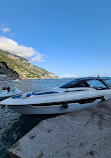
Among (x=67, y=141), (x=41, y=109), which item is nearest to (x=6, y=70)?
(x=41, y=109)

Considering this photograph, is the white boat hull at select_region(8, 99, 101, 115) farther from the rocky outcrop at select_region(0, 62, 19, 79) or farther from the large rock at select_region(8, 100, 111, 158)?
the rocky outcrop at select_region(0, 62, 19, 79)

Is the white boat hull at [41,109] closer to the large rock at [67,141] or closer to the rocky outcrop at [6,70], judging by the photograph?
the large rock at [67,141]

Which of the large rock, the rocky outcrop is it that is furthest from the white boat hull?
the rocky outcrop

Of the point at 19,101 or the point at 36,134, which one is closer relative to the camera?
the point at 36,134

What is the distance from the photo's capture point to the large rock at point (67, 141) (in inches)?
74.4

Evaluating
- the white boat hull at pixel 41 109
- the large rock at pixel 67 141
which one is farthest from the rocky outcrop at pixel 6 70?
the large rock at pixel 67 141

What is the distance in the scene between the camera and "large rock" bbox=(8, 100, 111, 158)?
1.89m

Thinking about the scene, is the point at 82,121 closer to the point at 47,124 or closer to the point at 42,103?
the point at 47,124

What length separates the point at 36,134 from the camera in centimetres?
253

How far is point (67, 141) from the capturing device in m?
2.23

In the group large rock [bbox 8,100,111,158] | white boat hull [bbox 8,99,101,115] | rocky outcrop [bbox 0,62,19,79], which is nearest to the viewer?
large rock [bbox 8,100,111,158]

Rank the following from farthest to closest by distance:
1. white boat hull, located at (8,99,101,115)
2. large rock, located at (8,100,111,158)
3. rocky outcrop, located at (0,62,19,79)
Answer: rocky outcrop, located at (0,62,19,79) < white boat hull, located at (8,99,101,115) < large rock, located at (8,100,111,158)

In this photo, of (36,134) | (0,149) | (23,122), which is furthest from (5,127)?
(36,134)

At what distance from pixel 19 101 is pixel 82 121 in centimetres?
310
